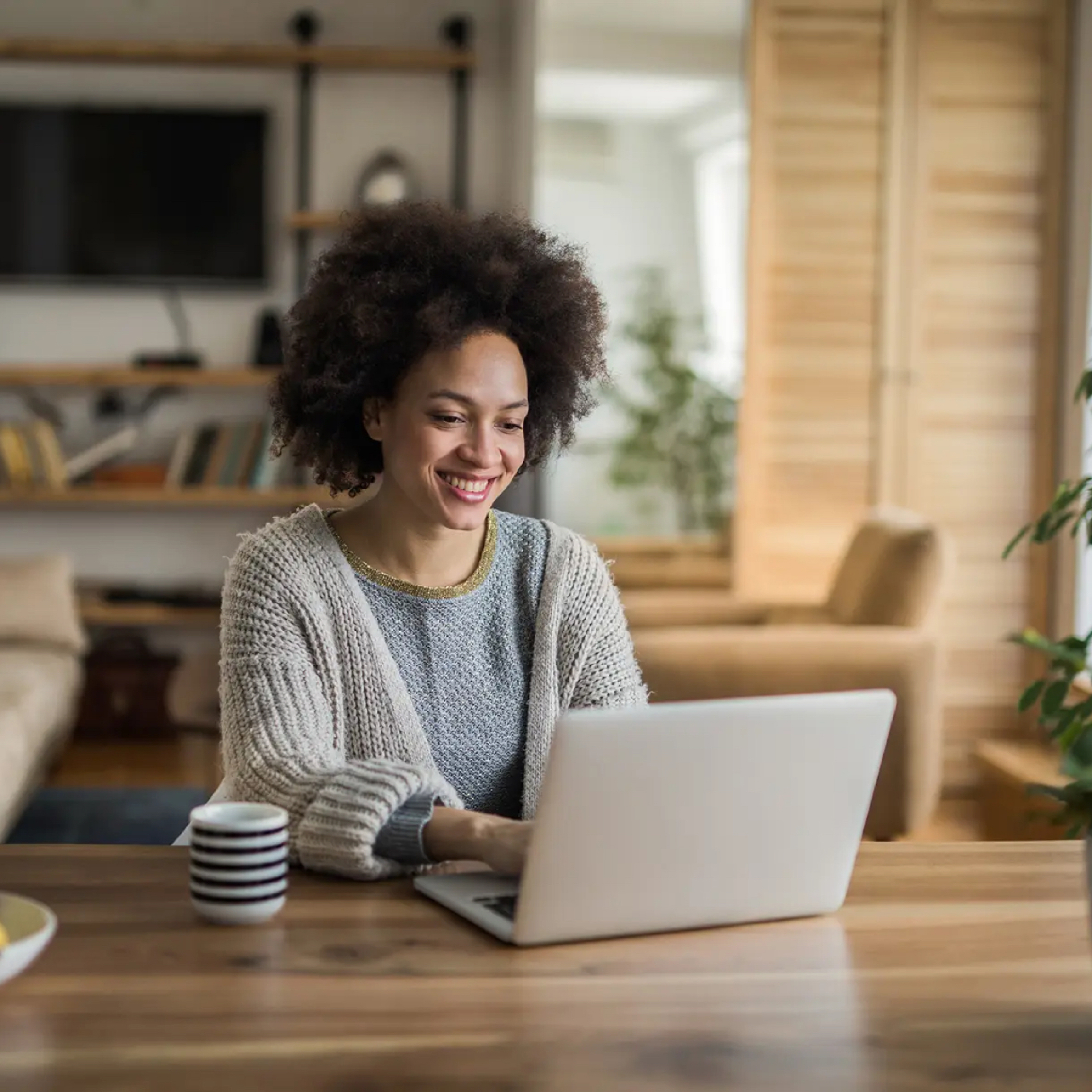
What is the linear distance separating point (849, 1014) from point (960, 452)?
353 centimetres

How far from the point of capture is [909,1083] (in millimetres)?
911

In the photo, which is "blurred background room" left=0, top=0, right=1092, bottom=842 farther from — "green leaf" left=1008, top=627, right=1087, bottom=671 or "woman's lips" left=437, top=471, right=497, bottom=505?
"green leaf" left=1008, top=627, right=1087, bottom=671

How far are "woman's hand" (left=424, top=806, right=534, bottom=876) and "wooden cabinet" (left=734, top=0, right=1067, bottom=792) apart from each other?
10.2ft

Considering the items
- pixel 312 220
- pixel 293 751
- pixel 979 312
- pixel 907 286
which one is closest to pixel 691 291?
pixel 907 286

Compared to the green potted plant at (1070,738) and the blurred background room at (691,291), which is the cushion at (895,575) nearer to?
the blurred background room at (691,291)

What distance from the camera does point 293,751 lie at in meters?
1.43

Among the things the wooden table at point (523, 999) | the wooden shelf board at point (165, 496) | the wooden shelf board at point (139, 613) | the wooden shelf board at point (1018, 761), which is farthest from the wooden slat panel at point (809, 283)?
the wooden table at point (523, 999)

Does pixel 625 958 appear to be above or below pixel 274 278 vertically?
below

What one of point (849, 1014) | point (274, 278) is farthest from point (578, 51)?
point (849, 1014)

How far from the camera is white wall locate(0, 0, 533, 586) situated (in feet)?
16.7

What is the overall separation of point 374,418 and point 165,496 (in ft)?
10.9

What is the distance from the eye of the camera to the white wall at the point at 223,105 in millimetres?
5086

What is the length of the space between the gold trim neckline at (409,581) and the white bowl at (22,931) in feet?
2.01

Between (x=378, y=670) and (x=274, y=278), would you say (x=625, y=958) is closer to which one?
(x=378, y=670)
